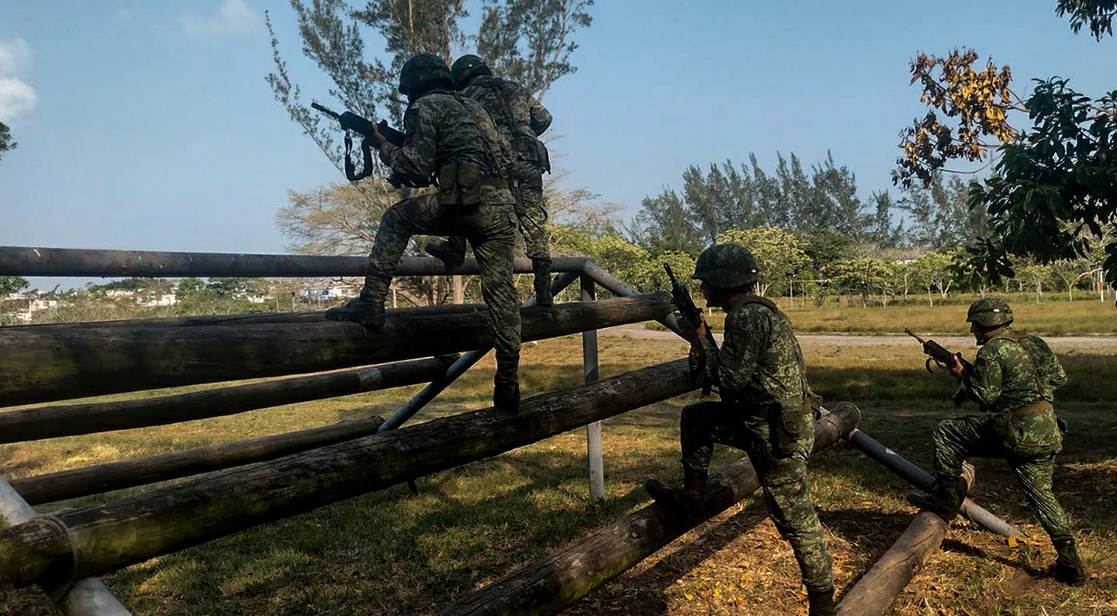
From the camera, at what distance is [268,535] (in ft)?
21.4

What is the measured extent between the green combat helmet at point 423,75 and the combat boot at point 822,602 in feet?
11.5

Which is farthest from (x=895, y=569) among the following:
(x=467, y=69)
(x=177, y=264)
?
(x=177, y=264)

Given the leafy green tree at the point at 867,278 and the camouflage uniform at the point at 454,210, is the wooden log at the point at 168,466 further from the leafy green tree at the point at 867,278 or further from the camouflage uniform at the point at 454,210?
the leafy green tree at the point at 867,278

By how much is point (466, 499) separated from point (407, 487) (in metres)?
0.88

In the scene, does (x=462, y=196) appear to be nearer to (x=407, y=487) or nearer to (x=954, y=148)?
(x=407, y=487)

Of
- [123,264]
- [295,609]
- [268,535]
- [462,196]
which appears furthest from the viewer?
[268,535]

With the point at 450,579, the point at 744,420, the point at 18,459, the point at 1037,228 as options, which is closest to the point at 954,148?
the point at 1037,228

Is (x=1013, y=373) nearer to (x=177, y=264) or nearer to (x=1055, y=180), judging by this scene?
(x=1055, y=180)

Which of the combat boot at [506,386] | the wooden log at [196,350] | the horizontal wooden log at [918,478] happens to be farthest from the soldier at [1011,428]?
the wooden log at [196,350]

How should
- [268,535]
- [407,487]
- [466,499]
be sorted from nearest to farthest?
[268,535] → [466,499] → [407,487]

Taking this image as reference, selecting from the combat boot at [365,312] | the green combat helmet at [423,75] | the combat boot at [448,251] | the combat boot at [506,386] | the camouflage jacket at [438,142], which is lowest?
the combat boot at [506,386]

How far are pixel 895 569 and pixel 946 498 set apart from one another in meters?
1.19

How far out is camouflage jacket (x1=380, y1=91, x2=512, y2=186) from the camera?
3656 mm

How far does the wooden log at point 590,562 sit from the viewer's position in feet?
10.0
